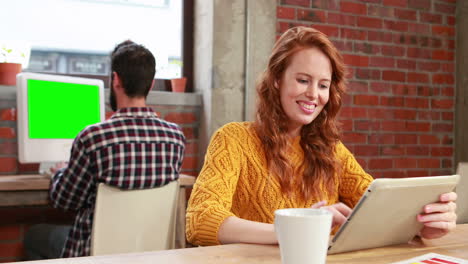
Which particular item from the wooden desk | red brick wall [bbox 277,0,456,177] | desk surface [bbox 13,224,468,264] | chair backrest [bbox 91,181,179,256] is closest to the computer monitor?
the wooden desk

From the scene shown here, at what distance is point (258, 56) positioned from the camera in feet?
10.0

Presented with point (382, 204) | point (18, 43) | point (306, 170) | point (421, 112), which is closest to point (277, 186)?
point (306, 170)

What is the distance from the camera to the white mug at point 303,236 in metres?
0.68

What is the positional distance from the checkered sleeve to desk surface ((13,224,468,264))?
3.35ft

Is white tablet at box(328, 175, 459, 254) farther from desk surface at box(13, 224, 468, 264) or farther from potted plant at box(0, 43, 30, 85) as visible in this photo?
potted plant at box(0, 43, 30, 85)

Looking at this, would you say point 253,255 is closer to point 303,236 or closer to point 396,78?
point 303,236

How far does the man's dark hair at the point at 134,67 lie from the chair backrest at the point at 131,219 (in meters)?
0.44

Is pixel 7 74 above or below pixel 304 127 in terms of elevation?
above

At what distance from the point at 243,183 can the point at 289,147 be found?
0.19m

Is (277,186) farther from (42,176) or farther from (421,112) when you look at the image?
(421,112)

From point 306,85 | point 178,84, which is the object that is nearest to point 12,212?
point 178,84

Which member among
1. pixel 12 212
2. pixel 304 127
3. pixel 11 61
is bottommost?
Result: pixel 12 212

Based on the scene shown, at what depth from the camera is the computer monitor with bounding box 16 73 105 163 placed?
2.37m

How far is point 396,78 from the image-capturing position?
3.45 metres
